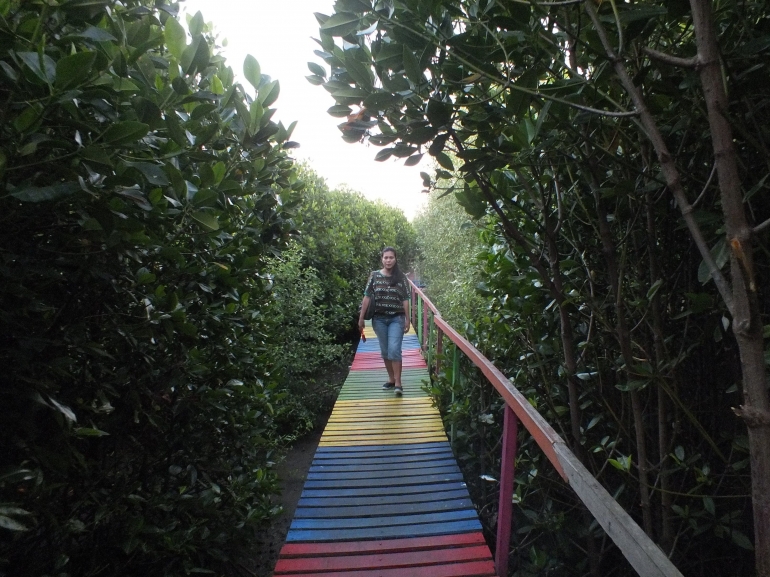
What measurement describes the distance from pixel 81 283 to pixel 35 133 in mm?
498

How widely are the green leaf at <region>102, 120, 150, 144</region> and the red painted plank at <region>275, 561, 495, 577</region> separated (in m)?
2.10

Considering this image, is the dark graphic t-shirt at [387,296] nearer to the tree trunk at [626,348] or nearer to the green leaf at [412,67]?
the tree trunk at [626,348]

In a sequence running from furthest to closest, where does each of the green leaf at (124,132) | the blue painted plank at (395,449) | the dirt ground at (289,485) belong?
the blue painted plank at (395,449) < the dirt ground at (289,485) < the green leaf at (124,132)

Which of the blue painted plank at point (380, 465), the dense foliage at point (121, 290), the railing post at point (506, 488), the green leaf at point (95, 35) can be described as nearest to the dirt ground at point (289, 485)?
the blue painted plank at point (380, 465)

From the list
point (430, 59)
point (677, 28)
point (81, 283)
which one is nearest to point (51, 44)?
point (81, 283)

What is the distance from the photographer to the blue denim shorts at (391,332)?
5.05m

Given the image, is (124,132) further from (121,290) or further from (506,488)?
(506,488)

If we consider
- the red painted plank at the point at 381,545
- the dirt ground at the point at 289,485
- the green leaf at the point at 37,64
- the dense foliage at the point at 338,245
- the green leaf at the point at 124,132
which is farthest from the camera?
the dense foliage at the point at 338,245

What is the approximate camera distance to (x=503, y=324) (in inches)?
103

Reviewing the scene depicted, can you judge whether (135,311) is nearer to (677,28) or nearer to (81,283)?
(81,283)

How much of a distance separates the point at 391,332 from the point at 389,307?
0.89 ft

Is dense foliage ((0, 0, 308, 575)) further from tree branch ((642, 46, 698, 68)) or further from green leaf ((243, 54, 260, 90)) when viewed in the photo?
tree branch ((642, 46, 698, 68))

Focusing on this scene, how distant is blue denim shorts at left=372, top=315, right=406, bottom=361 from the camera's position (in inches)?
199

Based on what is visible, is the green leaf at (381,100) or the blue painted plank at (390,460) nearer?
the green leaf at (381,100)
